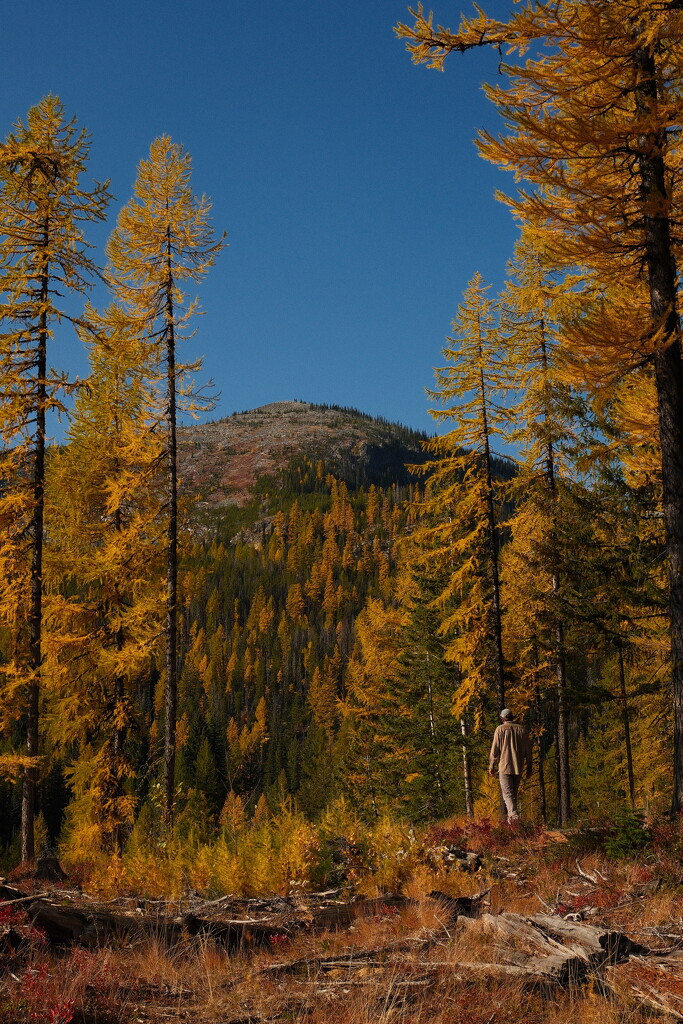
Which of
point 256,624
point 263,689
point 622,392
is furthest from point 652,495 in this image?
point 256,624

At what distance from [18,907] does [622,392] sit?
11177 millimetres

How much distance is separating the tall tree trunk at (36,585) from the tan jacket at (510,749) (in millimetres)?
8196

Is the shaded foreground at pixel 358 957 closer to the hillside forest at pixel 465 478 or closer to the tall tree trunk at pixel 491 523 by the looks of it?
the hillside forest at pixel 465 478

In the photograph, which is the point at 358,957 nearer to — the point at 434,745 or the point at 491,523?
the point at 491,523

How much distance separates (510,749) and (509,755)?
0.11m

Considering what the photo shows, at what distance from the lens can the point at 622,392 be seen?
1151 cm

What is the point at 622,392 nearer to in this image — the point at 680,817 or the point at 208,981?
the point at 680,817

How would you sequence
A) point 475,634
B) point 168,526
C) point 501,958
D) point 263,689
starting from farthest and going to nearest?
point 263,689
point 475,634
point 168,526
point 501,958

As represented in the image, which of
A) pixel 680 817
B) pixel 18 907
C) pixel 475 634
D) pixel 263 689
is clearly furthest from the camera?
pixel 263 689

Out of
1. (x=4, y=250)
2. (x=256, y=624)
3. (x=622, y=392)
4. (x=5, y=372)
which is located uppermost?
(x=4, y=250)

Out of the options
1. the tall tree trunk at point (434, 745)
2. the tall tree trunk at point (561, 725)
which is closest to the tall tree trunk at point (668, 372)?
the tall tree trunk at point (561, 725)

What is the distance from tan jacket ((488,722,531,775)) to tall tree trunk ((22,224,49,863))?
8.20 metres

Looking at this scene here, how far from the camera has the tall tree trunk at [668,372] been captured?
24.1ft

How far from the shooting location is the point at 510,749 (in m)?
11.0
